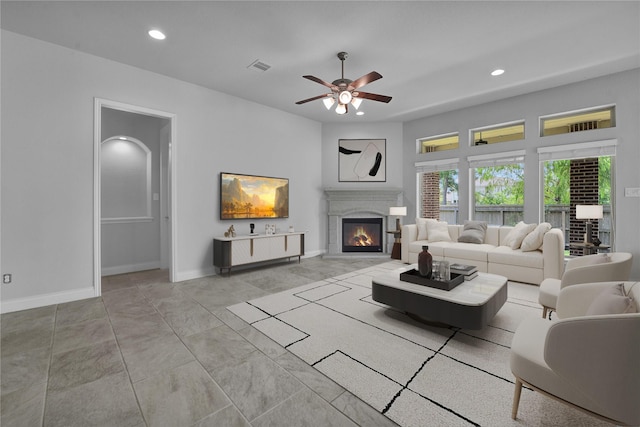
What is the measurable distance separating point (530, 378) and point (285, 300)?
2.44m

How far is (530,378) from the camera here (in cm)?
136

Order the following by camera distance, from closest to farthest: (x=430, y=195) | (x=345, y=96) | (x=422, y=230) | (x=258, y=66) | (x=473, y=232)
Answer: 1. (x=345, y=96)
2. (x=258, y=66)
3. (x=473, y=232)
4. (x=422, y=230)
5. (x=430, y=195)

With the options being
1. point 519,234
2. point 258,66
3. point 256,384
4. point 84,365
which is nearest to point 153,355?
point 84,365

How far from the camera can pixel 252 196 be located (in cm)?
518

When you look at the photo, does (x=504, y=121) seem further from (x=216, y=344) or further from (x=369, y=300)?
(x=216, y=344)

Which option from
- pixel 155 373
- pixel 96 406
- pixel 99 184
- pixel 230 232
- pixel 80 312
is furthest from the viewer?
pixel 230 232

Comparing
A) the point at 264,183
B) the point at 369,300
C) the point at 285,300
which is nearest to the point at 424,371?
the point at 369,300

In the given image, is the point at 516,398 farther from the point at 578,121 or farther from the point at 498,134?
the point at 498,134

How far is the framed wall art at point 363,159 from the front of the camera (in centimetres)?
654

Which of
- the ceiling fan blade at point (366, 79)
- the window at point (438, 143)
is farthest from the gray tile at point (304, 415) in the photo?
the window at point (438, 143)

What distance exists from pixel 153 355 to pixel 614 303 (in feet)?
9.48

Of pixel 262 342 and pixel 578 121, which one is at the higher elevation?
pixel 578 121

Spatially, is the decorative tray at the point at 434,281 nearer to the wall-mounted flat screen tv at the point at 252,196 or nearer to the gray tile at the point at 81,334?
the gray tile at the point at 81,334

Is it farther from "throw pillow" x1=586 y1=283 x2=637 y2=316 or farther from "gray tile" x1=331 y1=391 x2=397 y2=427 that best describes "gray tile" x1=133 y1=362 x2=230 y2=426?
"throw pillow" x1=586 y1=283 x2=637 y2=316
